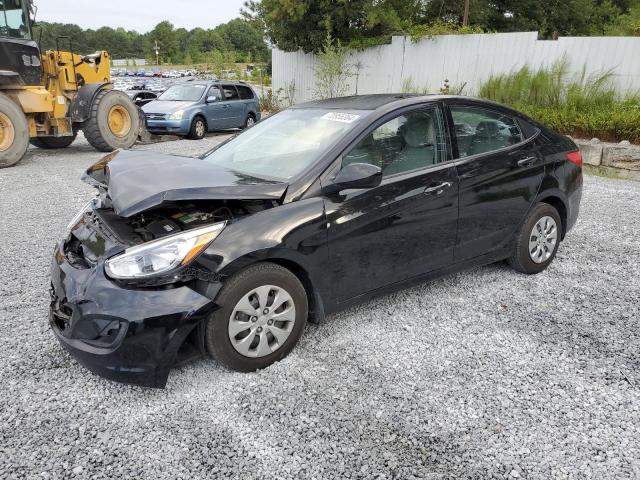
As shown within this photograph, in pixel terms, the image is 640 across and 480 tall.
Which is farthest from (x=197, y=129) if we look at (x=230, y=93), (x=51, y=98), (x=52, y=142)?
(x=51, y=98)

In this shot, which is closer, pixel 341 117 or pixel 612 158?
pixel 341 117

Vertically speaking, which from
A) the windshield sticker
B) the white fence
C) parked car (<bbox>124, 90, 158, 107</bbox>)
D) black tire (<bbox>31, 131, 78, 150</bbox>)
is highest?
the white fence

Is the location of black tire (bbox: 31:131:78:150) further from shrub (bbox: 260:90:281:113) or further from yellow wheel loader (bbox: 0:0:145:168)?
shrub (bbox: 260:90:281:113)

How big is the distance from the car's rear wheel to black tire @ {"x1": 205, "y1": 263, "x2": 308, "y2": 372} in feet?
38.5

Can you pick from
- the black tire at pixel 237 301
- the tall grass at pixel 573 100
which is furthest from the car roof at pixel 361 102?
the tall grass at pixel 573 100

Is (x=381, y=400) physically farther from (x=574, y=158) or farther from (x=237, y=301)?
(x=574, y=158)

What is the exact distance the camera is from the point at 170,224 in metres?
2.90

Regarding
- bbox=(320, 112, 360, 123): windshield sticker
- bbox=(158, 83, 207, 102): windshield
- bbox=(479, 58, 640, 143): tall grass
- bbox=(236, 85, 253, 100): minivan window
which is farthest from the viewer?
bbox=(236, 85, 253, 100): minivan window

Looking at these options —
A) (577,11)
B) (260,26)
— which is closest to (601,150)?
(260,26)

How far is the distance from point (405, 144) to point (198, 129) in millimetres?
11485

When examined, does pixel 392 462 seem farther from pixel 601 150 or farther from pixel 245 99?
pixel 245 99

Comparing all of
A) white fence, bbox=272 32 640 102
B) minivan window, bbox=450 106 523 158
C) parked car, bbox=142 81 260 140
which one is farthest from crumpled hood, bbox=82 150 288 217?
parked car, bbox=142 81 260 140

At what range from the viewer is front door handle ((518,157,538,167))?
13.3 feet

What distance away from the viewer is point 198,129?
14.0 metres
